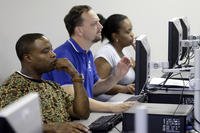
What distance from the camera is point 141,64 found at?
2.15 m

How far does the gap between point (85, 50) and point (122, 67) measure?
0.29 meters

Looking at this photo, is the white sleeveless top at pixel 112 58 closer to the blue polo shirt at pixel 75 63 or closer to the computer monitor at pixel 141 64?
the blue polo shirt at pixel 75 63

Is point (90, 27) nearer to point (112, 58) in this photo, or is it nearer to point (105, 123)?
point (112, 58)

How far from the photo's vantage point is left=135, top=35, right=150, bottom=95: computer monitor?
2121 mm

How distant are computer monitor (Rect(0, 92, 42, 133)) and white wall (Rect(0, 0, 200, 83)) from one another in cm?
269

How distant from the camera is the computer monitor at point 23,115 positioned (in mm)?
976

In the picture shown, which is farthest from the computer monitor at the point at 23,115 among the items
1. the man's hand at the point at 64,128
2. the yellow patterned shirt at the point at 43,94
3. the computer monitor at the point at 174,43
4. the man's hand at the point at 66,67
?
the computer monitor at the point at 174,43

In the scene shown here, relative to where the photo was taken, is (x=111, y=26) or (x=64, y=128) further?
(x=111, y=26)

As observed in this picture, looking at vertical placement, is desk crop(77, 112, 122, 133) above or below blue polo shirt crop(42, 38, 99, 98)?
below

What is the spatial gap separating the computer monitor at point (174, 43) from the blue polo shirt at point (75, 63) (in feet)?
1.88

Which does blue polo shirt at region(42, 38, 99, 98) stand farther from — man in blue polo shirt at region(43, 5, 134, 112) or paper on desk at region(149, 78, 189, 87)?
paper on desk at region(149, 78, 189, 87)

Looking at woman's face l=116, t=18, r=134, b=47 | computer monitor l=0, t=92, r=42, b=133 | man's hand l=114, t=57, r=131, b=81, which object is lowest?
man's hand l=114, t=57, r=131, b=81

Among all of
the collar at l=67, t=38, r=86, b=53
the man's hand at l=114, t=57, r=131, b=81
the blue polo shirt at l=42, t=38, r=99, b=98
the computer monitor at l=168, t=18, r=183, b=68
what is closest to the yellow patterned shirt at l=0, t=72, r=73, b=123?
the blue polo shirt at l=42, t=38, r=99, b=98

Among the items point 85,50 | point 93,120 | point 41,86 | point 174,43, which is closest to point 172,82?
point 174,43
